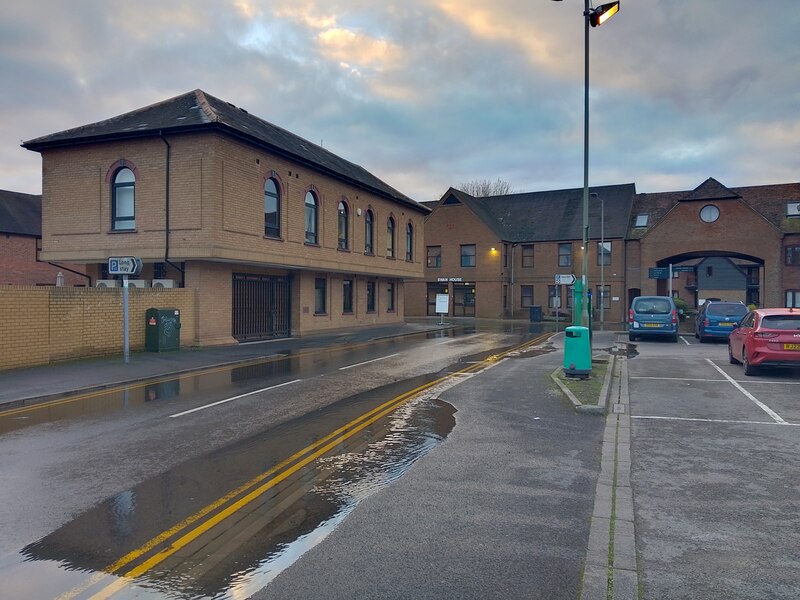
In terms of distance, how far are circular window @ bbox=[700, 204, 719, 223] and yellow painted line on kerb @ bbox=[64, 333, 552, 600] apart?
39110 millimetres

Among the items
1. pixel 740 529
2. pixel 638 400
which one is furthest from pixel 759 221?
pixel 740 529

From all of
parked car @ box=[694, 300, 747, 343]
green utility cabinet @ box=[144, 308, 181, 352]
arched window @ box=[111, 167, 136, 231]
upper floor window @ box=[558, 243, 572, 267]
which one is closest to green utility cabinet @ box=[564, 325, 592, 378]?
green utility cabinet @ box=[144, 308, 181, 352]

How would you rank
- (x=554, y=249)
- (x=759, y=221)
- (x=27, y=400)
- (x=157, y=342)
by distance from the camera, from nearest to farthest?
(x=27, y=400)
(x=157, y=342)
(x=759, y=221)
(x=554, y=249)

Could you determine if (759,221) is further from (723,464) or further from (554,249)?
(723,464)

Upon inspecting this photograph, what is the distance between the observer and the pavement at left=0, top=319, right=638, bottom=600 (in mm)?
4098

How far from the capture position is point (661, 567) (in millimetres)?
4109

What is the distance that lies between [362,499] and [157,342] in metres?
13.9

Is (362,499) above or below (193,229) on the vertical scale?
below

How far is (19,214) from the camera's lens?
4038 cm

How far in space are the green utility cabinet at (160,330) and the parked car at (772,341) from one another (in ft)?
51.4

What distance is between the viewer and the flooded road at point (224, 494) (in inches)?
156

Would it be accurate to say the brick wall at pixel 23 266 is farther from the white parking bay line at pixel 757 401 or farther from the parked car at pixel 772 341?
the parked car at pixel 772 341

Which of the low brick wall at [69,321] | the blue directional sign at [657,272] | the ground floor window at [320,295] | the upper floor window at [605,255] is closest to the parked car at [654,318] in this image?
the ground floor window at [320,295]

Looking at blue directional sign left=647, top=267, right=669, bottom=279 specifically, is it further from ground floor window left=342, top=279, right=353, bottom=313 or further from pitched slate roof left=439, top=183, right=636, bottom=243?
ground floor window left=342, top=279, right=353, bottom=313
